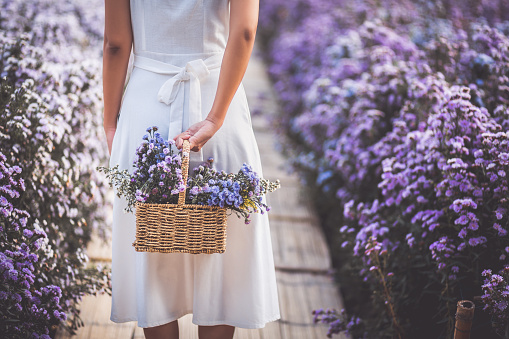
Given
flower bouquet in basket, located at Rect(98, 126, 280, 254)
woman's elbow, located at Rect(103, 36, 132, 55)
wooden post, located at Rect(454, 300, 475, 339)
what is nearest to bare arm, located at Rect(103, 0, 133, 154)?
woman's elbow, located at Rect(103, 36, 132, 55)

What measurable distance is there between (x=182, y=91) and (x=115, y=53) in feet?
0.87

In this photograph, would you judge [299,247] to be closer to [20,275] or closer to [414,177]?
[414,177]

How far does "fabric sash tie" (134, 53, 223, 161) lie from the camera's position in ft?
5.34

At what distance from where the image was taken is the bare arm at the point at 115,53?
5.31ft

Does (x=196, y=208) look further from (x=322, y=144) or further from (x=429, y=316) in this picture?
(x=322, y=144)

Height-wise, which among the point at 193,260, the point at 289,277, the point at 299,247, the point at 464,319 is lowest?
the point at 464,319

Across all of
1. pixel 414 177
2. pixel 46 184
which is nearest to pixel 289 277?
pixel 414 177

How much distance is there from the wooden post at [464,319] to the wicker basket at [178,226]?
0.86m

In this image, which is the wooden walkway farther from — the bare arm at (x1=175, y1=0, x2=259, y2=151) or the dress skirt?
the bare arm at (x1=175, y1=0, x2=259, y2=151)

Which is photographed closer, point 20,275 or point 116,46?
point 116,46

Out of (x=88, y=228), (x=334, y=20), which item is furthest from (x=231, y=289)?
(x=334, y=20)

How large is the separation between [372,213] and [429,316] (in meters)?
0.59

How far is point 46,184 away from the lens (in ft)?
7.66

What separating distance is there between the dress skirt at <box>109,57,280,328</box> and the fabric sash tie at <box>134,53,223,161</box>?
0.5 inches
